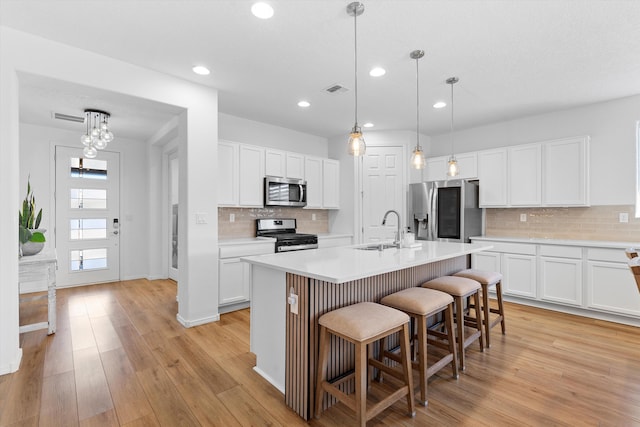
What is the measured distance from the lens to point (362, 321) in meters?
1.72

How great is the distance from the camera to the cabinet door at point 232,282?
3666 millimetres

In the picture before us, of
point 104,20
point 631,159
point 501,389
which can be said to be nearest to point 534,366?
point 501,389

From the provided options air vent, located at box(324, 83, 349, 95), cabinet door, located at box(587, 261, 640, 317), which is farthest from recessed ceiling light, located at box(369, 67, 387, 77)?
cabinet door, located at box(587, 261, 640, 317)

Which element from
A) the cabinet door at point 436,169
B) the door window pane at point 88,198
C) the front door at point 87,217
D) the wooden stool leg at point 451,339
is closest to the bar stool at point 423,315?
the wooden stool leg at point 451,339

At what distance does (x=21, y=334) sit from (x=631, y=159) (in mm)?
7020

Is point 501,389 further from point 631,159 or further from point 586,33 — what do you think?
point 631,159

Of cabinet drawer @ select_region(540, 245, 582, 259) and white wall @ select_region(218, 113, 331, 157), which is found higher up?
white wall @ select_region(218, 113, 331, 157)

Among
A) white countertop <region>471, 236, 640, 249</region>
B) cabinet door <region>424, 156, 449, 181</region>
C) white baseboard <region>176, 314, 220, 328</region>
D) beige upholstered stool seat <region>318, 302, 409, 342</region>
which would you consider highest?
cabinet door <region>424, 156, 449, 181</region>

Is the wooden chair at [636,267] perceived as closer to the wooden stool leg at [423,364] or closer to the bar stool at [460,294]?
the bar stool at [460,294]

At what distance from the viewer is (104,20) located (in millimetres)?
2297

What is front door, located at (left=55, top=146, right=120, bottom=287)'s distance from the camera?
16.1ft

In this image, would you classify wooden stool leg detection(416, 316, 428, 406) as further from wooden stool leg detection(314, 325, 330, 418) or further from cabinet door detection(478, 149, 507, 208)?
cabinet door detection(478, 149, 507, 208)

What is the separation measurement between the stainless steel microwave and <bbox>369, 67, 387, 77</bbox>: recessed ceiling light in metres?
2.05

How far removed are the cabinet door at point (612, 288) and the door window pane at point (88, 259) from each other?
278 inches
